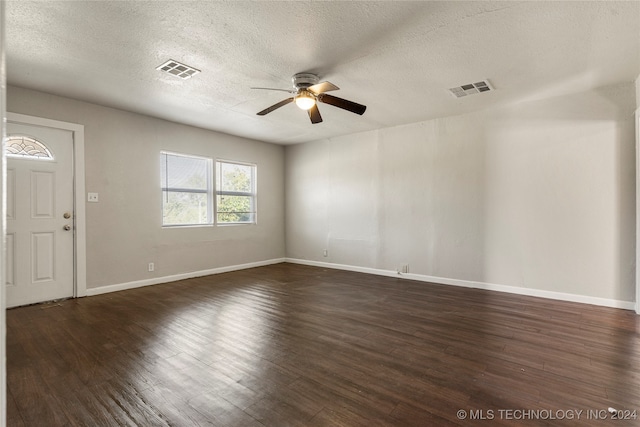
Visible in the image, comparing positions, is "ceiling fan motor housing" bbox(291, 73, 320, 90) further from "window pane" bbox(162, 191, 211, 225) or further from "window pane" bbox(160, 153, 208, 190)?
"window pane" bbox(162, 191, 211, 225)

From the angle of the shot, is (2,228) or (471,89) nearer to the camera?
(2,228)

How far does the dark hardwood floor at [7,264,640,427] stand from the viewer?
1.67m

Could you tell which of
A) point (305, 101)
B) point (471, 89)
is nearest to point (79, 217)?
point (305, 101)

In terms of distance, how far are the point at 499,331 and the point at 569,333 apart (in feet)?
2.01

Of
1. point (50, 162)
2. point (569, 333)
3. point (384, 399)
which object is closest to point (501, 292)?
point (569, 333)

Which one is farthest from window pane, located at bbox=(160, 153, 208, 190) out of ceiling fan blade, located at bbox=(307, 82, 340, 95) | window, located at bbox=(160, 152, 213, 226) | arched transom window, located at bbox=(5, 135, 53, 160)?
ceiling fan blade, located at bbox=(307, 82, 340, 95)

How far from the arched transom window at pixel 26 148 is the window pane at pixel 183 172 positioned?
143 centimetres

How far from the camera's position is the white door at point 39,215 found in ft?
11.5

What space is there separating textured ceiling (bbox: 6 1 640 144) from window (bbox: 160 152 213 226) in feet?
4.03

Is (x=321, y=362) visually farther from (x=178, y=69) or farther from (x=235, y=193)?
(x=235, y=193)

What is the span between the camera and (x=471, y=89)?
3590 mm

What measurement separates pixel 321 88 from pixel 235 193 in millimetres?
3660

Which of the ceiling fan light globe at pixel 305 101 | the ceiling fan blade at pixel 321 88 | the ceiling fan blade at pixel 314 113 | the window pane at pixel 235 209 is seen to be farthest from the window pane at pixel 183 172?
the ceiling fan blade at pixel 321 88

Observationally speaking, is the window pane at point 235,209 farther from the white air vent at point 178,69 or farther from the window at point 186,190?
the white air vent at point 178,69
